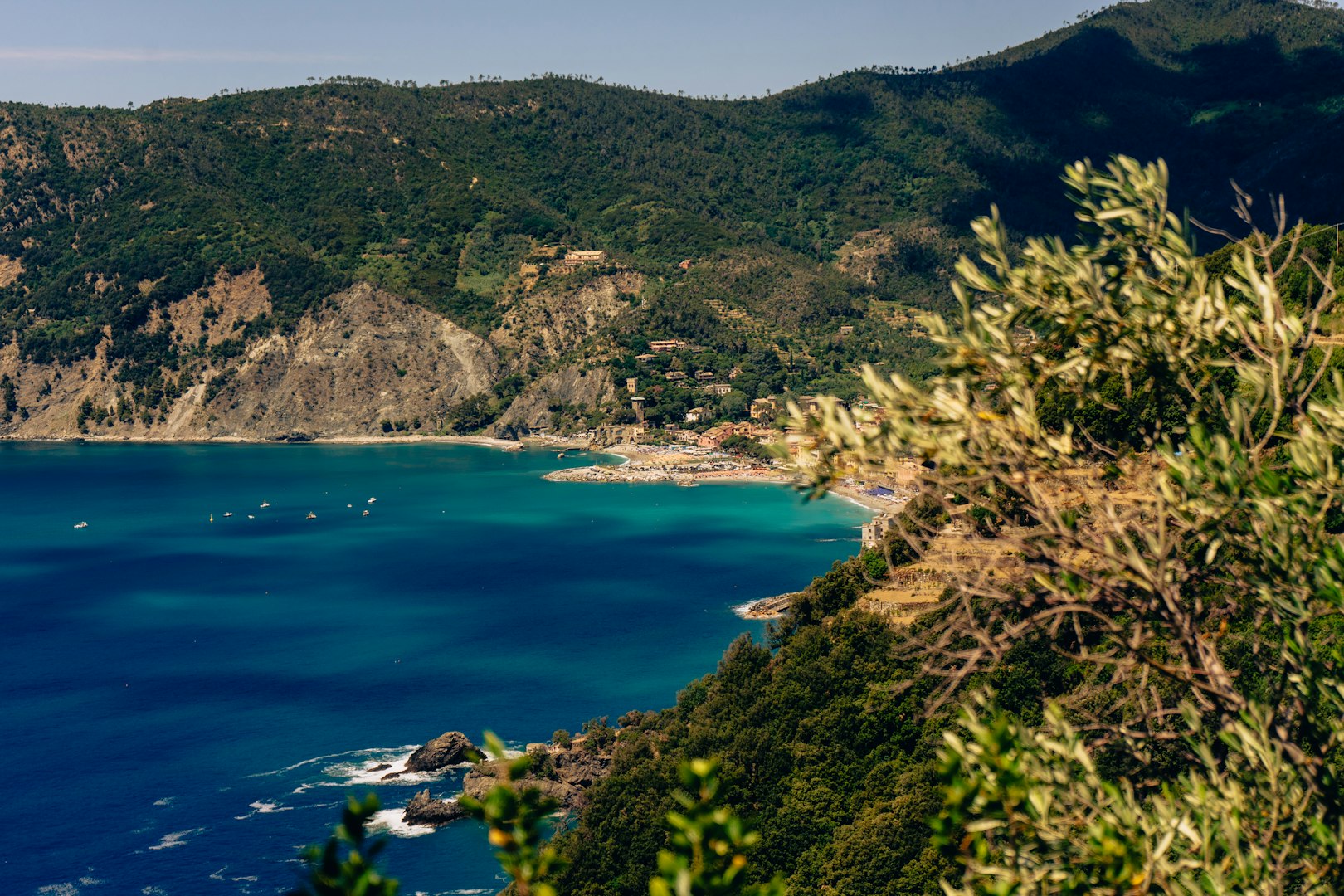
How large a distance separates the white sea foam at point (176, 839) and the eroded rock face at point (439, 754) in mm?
8209

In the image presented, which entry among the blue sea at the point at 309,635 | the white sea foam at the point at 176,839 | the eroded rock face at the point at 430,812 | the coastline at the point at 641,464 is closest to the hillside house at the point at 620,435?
the coastline at the point at 641,464

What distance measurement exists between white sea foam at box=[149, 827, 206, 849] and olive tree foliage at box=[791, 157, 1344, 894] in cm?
4046

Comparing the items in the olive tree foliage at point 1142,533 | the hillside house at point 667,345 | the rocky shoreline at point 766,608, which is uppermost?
the olive tree foliage at point 1142,533

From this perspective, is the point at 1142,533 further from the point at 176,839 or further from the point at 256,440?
the point at 256,440

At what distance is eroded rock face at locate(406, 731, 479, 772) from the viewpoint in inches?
1993

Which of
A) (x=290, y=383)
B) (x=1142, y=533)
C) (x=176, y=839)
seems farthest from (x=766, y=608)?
(x=290, y=383)

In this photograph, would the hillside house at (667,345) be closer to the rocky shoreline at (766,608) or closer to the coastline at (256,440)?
the coastline at (256,440)

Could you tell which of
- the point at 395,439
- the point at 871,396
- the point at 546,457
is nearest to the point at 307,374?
the point at 395,439

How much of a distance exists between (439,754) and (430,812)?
5580 mm

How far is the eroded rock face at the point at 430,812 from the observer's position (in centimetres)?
4525

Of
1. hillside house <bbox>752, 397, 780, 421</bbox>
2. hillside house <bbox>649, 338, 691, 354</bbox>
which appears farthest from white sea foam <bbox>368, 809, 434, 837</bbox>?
hillside house <bbox>649, 338, 691, 354</bbox>

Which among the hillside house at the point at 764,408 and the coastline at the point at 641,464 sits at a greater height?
the hillside house at the point at 764,408

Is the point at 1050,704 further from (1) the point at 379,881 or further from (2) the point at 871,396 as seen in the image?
(1) the point at 379,881

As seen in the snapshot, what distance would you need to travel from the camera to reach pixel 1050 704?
8.30 meters
